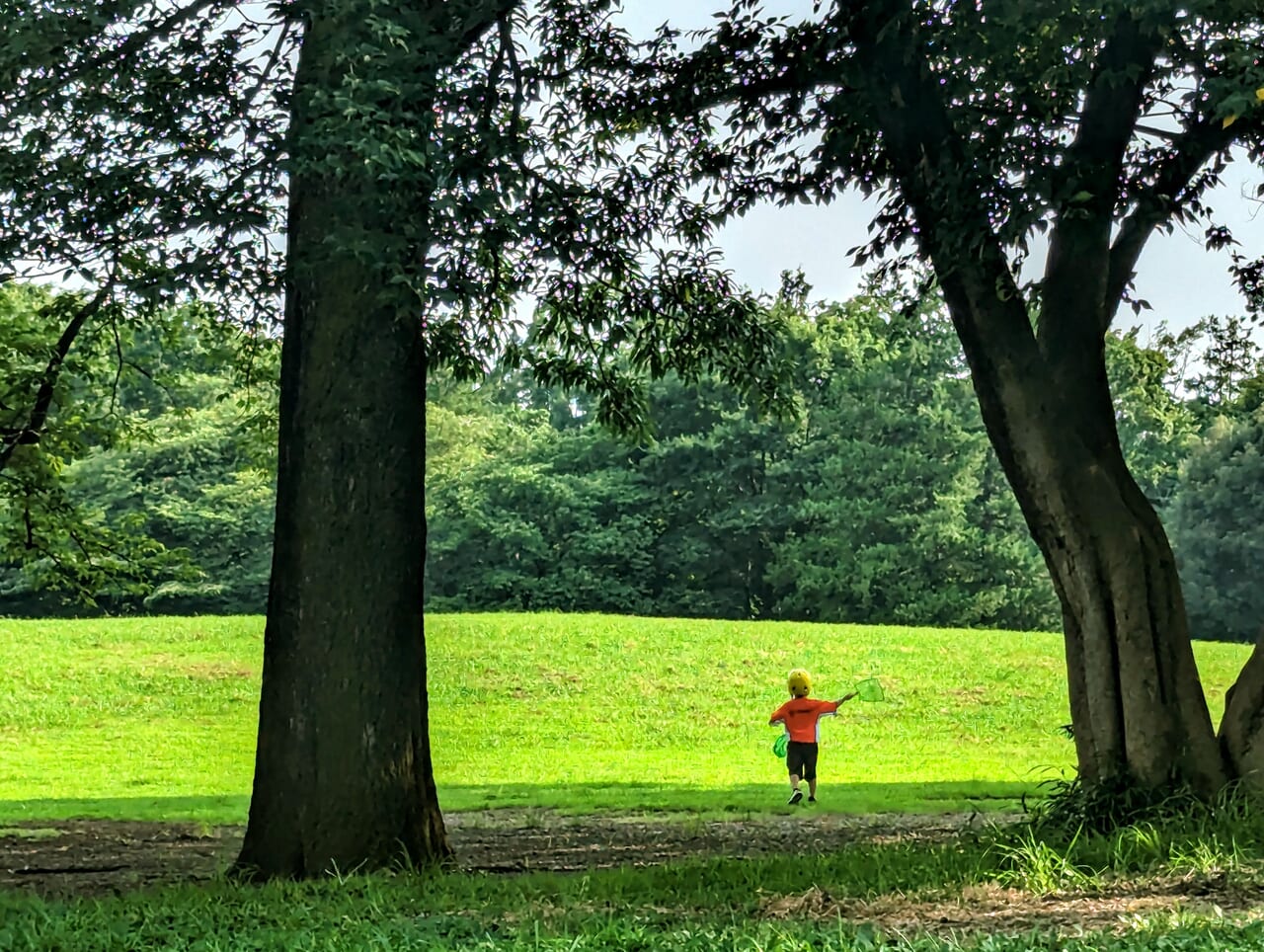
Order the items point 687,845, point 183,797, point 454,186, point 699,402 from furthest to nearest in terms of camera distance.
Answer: point 699,402
point 183,797
point 687,845
point 454,186

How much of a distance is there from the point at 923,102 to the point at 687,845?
5082 millimetres

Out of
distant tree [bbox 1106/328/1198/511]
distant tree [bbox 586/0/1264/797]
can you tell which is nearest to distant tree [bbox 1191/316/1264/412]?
distant tree [bbox 586/0/1264/797]

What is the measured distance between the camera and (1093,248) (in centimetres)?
771

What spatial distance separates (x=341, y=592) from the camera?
7.23 metres

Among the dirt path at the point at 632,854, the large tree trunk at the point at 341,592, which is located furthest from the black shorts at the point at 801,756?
the large tree trunk at the point at 341,592

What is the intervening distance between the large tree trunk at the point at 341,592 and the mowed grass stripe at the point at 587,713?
5166 mm

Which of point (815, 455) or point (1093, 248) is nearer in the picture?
point (1093, 248)

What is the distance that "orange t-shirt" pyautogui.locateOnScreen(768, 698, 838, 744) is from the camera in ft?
37.3

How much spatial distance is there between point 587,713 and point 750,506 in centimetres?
1743

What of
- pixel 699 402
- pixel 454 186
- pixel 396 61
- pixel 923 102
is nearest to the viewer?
pixel 396 61

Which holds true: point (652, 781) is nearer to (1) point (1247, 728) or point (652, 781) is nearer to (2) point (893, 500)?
(1) point (1247, 728)

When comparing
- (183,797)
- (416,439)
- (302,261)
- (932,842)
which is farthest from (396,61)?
(183,797)

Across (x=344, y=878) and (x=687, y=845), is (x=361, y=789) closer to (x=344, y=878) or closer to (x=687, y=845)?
(x=344, y=878)

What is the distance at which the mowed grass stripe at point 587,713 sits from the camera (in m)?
14.7
